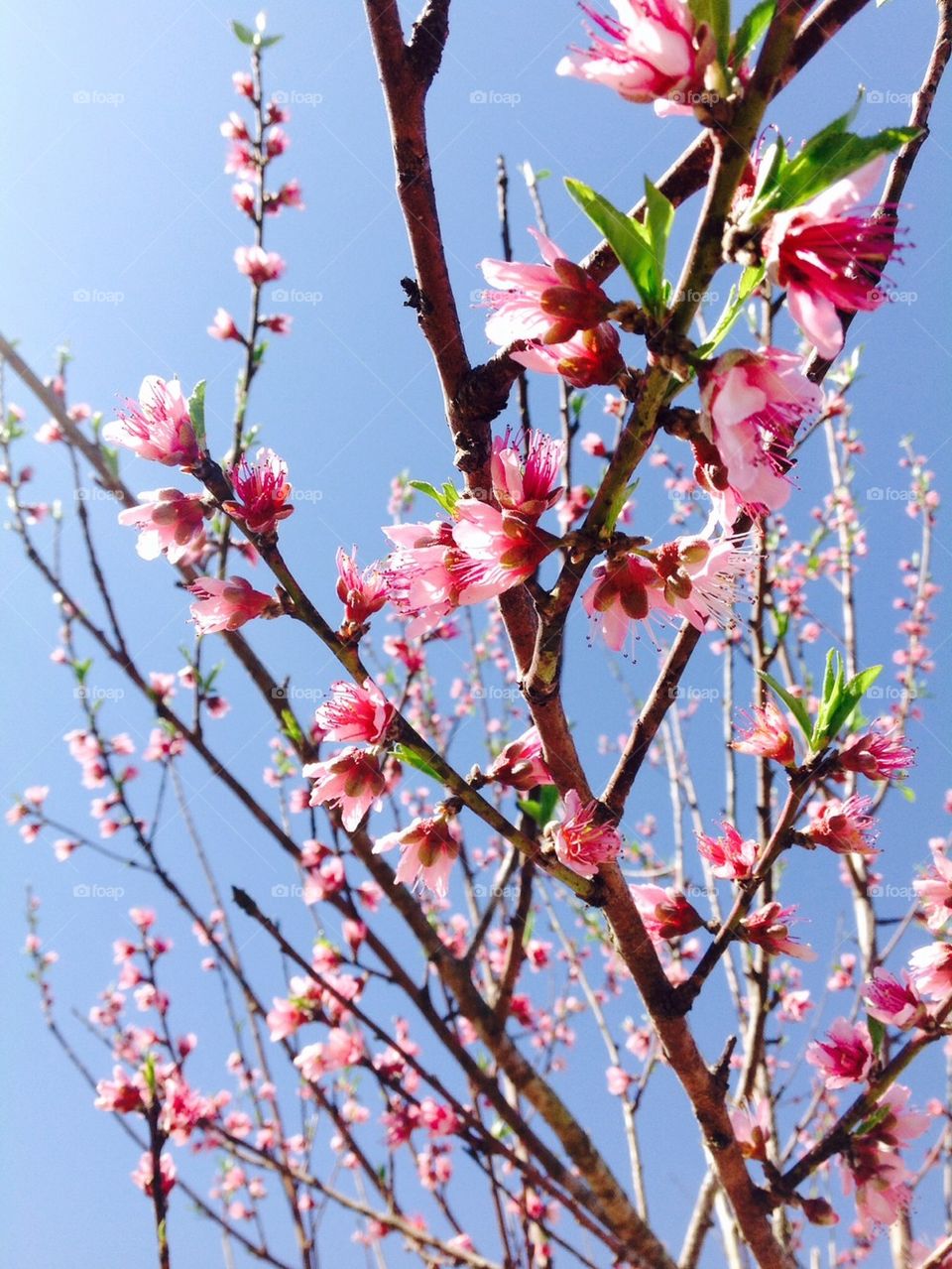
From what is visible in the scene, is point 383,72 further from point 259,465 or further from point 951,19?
point 951,19

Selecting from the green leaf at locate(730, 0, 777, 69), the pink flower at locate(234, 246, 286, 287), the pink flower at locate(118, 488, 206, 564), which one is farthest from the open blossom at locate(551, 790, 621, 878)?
the pink flower at locate(234, 246, 286, 287)

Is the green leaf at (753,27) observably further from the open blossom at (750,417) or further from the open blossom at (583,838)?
the open blossom at (583,838)

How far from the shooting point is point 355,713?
4.07 feet

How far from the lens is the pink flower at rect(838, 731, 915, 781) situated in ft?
4.30

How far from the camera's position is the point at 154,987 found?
12.6 feet

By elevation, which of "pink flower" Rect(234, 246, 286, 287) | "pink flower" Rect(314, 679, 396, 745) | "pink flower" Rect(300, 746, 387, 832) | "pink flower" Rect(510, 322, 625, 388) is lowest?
"pink flower" Rect(300, 746, 387, 832)

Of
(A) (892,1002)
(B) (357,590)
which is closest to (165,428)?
(B) (357,590)

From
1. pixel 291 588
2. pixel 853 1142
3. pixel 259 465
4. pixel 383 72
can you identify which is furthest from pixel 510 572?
pixel 853 1142

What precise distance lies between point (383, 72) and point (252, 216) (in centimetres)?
335

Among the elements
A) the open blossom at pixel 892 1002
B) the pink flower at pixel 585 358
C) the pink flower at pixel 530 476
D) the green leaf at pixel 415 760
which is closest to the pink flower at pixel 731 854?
the open blossom at pixel 892 1002

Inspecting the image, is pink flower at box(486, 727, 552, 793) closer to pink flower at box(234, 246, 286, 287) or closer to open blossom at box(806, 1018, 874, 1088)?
open blossom at box(806, 1018, 874, 1088)

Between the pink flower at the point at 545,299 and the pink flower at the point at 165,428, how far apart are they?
1.82ft

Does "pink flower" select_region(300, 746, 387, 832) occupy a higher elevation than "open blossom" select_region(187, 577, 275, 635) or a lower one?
lower

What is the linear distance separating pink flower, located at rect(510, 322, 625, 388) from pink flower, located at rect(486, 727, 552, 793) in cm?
58
